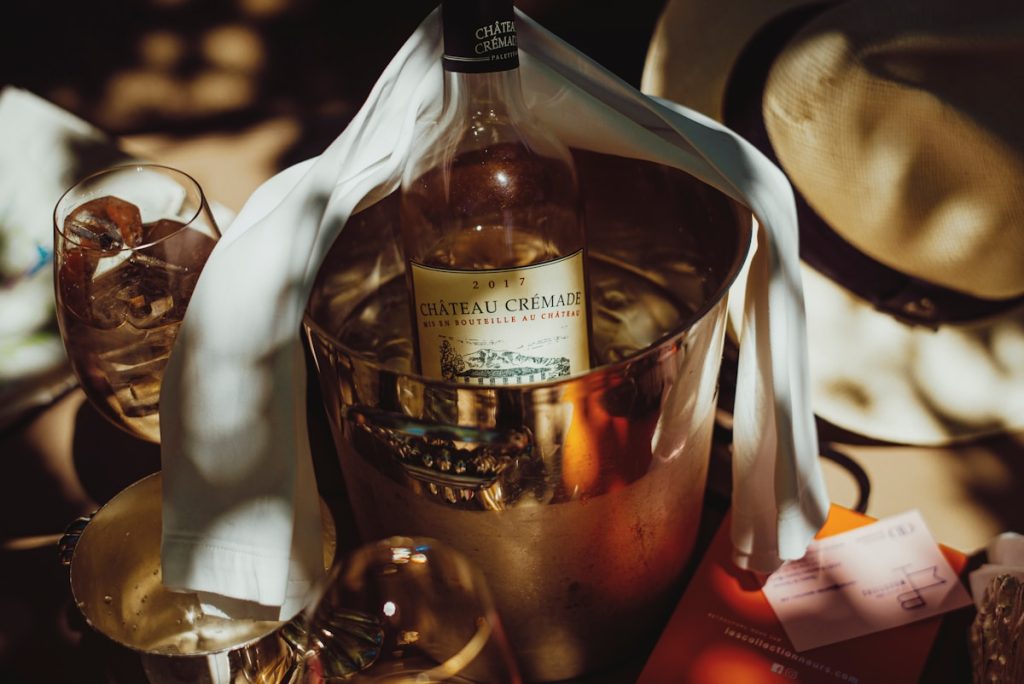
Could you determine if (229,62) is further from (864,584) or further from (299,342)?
(864,584)

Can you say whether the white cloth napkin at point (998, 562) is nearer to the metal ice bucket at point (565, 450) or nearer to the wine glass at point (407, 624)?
the metal ice bucket at point (565, 450)

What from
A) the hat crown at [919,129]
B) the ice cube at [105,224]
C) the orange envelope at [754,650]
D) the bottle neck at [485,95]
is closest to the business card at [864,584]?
the orange envelope at [754,650]

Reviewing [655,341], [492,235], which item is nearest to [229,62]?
[492,235]

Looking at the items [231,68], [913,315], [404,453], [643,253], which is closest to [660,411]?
[404,453]

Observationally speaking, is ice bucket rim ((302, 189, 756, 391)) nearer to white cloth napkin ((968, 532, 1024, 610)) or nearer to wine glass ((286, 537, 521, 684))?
wine glass ((286, 537, 521, 684))

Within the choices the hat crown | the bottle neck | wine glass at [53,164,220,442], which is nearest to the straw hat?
the hat crown

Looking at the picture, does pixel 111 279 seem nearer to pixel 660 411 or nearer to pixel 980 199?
pixel 660 411
